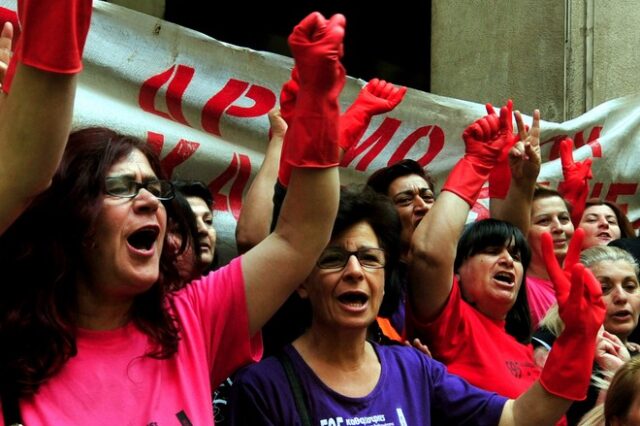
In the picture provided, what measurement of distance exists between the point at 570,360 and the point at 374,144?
7.81 feet

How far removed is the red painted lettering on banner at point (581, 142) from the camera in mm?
5684

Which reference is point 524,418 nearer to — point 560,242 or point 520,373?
point 520,373

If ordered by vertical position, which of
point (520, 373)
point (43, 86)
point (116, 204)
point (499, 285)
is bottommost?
point (520, 373)

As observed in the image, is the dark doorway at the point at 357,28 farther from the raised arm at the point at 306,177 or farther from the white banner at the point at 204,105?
the raised arm at the point at 306,177

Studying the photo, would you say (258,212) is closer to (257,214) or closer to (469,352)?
(257,214)

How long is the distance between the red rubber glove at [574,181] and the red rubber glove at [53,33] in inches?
141

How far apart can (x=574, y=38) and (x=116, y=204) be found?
16.6 feet

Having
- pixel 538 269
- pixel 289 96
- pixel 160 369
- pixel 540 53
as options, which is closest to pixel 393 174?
pixel 538 269

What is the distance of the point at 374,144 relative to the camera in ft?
16.0

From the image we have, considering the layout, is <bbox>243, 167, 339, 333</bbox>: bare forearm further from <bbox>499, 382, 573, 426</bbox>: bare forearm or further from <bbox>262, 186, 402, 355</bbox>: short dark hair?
<bbox>499, 382, 573, 426</bbox>: bare forearm

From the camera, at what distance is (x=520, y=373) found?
3.34 meters

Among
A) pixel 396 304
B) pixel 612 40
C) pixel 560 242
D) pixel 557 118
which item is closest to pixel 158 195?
pixel 396 304

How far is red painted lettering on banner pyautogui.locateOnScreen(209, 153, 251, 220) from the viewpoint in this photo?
431cm

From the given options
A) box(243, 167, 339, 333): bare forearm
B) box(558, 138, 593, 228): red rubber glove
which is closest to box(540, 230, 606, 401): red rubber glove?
box(243, 167, 339, 333): bare forearm
